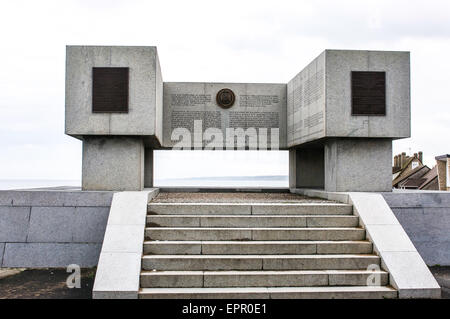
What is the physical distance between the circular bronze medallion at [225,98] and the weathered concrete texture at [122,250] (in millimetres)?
6164

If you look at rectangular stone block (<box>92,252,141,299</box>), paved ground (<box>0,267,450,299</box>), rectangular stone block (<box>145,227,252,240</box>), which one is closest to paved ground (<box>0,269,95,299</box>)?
paved ground (<box>0,267,450,299</box>)

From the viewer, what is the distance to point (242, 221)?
8.47 meters

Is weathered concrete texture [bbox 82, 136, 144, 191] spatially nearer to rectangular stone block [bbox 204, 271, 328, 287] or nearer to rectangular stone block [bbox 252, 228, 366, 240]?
rectangular stone block [bbox 252, 228, 366, 240]

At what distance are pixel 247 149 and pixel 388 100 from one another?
214 inches

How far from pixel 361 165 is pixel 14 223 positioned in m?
9.78

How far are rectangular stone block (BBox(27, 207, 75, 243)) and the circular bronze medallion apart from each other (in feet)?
22.8

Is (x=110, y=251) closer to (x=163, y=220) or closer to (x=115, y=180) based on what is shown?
(x=163, y=220)

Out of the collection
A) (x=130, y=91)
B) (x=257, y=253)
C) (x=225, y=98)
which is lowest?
(x=257, y=253)

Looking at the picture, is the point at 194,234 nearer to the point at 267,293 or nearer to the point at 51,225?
the point at 267,293

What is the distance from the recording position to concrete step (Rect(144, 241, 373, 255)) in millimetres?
7590

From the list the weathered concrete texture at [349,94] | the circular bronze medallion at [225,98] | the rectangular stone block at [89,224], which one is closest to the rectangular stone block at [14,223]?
the rectangular stone block at [89,224]

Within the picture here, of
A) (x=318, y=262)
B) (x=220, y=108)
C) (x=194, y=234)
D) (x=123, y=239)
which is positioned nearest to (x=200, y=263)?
(x=194, y=234)
